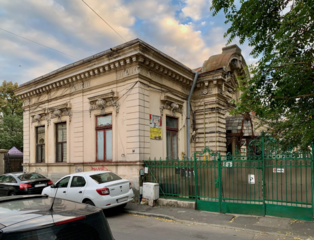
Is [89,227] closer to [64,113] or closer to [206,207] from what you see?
[206,207]

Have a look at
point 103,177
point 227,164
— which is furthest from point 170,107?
point 103,177

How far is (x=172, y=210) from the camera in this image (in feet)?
30.5

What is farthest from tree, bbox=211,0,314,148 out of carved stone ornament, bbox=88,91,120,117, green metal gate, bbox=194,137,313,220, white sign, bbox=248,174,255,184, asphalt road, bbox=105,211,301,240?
carved stone ornament, bbox=88,91,120,117

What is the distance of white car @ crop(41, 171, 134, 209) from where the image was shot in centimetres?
854

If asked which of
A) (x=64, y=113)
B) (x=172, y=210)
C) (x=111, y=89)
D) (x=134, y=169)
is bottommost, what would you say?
(x=172, y=210)

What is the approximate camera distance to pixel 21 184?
11.8 metres

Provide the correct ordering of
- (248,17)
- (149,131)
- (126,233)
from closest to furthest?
(126,233), (248,17), (149,131)

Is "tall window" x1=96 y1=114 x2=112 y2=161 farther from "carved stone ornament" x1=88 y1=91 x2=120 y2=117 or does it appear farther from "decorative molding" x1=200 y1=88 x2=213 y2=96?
"decorative molding" x1=200 y1=88 x2=213 y2=96

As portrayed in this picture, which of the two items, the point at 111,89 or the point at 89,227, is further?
the point at 111,89

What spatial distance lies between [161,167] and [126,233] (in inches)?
160

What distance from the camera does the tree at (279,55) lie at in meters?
6.75

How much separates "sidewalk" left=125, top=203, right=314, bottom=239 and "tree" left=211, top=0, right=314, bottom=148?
7.85 feet

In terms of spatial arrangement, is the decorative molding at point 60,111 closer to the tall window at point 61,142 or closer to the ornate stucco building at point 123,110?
the ornate stucco building at point 123,110

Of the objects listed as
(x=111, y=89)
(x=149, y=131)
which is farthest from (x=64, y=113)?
(x=149, y=131)
